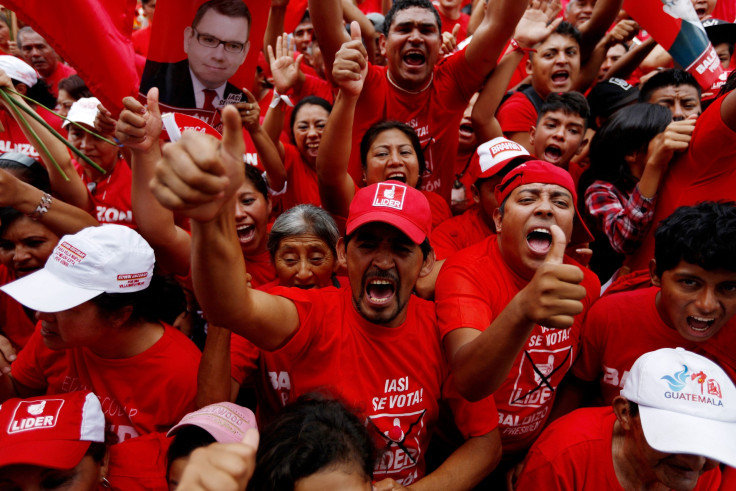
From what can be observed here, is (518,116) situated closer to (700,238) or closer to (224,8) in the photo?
(700,238)

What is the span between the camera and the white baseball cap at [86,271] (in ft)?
6.85

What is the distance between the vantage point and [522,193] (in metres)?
2.37

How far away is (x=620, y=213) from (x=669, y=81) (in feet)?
4.82

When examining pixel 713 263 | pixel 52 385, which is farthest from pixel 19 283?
pixel 713 263

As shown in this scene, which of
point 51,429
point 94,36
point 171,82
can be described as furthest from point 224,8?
point 51,429

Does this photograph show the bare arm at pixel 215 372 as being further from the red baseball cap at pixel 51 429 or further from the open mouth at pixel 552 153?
the open mouth at pixel 552 153

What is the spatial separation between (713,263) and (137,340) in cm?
231

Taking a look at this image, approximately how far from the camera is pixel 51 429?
6.24ft

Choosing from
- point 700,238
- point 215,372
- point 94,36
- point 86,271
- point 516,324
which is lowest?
point 215,372

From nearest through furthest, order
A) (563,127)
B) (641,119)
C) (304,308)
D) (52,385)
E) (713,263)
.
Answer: (304,308) < (713,263) < (52,385) < (641,119) < (563,127)

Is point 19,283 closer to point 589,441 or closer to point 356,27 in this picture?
point 356,27

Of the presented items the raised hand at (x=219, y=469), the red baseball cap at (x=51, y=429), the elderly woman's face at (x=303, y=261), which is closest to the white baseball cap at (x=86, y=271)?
the red baseball cap at (x=51, y=429)

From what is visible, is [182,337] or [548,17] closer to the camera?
[182,337]

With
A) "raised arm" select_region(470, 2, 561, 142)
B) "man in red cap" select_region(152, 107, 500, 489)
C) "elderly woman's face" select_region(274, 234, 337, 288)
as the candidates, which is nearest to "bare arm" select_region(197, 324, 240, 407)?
"man in red cap" select_region(152, 107, 500, 489)
